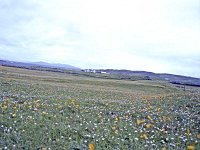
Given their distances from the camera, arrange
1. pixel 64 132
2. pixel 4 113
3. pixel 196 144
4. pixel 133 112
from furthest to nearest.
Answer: pixel 133 112, pixel 4 113, pixel 64 132, pixel 196 144

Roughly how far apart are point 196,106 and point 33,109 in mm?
8920

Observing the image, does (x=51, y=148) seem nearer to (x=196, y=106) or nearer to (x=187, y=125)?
(x=187, y=125)

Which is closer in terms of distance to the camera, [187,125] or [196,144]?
[196,144]

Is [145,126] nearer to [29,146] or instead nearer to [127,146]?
[127,146]

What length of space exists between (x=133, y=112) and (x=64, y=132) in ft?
16.6

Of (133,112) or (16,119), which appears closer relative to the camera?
(16,119)

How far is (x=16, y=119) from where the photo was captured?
9.97m

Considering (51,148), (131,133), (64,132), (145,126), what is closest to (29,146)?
(51,148)

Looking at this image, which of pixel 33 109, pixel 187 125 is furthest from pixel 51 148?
pixel 187 125

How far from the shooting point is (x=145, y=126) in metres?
10.4

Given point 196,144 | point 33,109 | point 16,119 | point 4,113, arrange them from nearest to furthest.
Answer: point 196,144
point 16,119
point 4,113
point 33,109

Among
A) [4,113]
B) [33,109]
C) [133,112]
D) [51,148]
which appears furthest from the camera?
[133,112]

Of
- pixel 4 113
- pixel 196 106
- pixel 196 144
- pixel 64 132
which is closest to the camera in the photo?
pixel 196 144

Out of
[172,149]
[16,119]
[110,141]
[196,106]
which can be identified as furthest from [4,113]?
[196,106]
